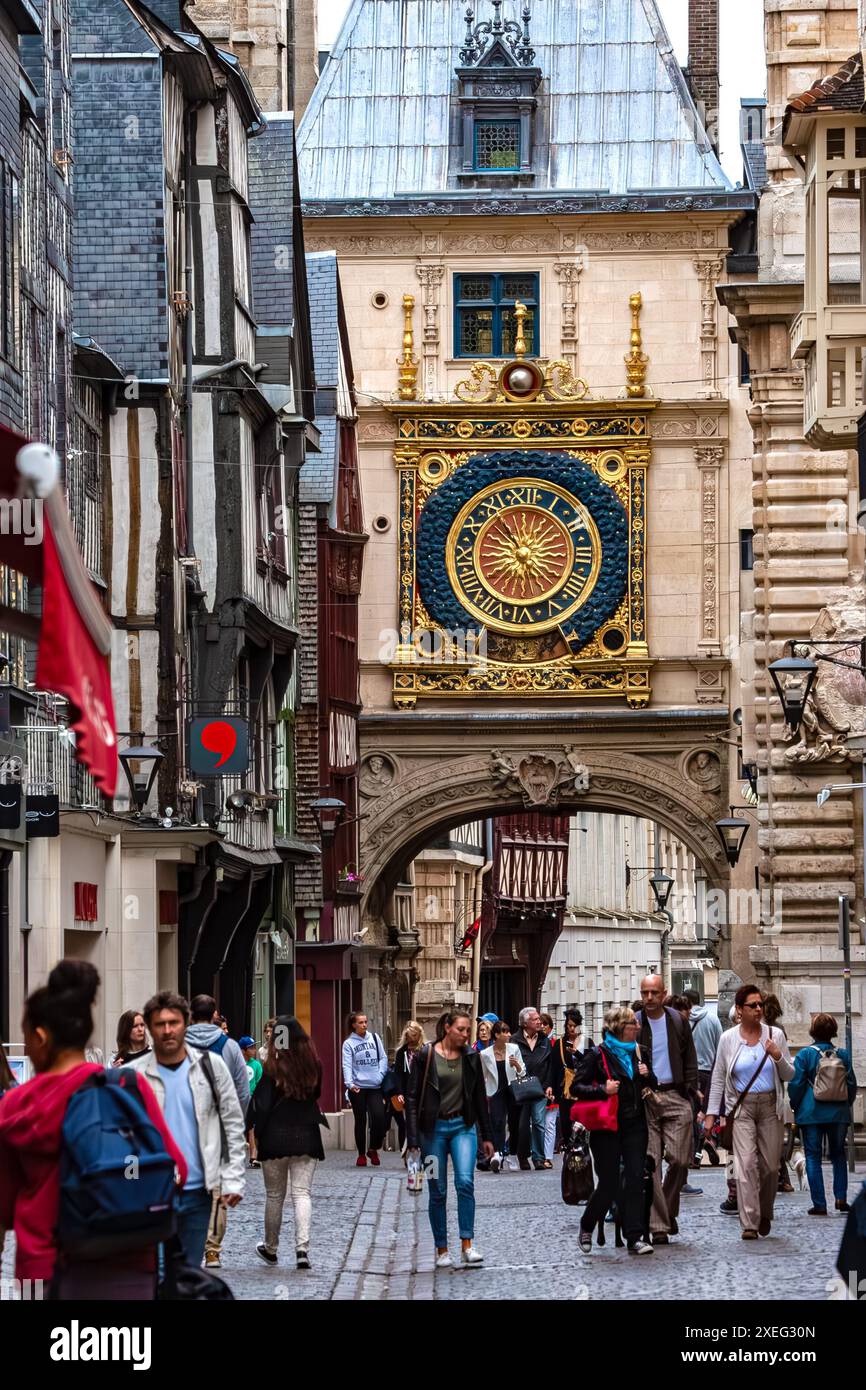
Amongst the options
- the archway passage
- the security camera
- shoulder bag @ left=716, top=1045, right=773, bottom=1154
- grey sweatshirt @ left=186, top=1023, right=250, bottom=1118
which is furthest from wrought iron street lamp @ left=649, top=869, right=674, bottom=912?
grey sweatshirt @ left=186, top=1023, right=250, bottom=1118

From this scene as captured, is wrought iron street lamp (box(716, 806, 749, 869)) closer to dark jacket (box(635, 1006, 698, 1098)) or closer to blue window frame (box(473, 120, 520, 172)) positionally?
blue window frame (box(473, 120, 520, 172))

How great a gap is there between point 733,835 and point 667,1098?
2097cm

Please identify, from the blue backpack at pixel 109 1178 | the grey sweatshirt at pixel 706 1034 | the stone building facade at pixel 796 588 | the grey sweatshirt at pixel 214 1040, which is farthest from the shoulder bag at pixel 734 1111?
the stone building facade at pixel 796 588

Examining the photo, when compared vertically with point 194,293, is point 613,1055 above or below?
below

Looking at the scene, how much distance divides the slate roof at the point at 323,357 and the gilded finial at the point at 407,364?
184 centimetres

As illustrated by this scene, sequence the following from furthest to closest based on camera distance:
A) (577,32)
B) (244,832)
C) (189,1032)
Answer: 1. (577,32)
2. (244,832)
3. (189,1032)

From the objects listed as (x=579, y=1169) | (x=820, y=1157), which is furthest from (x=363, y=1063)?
(x=579, y=1169)

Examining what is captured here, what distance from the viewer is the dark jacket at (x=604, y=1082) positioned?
15414 mm

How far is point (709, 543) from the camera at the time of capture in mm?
40906

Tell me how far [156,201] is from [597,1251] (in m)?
13.0

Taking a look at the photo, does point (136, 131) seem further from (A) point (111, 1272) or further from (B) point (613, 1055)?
(A) point (111, 1272)

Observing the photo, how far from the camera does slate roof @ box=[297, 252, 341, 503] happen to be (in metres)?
37.9
